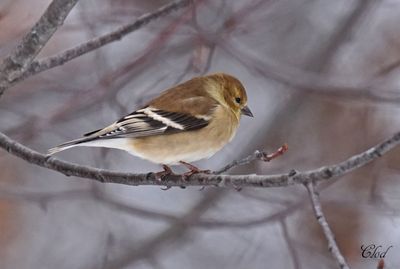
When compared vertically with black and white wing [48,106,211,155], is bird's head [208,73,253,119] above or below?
above

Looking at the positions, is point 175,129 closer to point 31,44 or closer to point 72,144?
point 72,144

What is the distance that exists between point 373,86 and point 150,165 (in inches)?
77.4

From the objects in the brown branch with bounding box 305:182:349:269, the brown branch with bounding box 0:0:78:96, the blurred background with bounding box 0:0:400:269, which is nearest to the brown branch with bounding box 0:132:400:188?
the brown branch with bounding box 305:182:349:269

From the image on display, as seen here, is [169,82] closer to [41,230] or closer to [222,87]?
[222,87]

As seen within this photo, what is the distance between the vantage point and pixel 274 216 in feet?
10.5

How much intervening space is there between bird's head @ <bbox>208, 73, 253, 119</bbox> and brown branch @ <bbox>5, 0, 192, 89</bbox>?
134 cm

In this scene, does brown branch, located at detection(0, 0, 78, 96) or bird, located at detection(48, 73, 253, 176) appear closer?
brown branch, located at detection(0, 0, 78, 96)

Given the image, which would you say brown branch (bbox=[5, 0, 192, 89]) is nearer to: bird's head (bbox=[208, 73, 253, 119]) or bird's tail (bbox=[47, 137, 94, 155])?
bird's tail (bbox=[47, 137, 94, 155])

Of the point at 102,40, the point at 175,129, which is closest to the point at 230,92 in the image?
the point at 175,129

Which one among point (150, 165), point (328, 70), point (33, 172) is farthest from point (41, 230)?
point (328, 70)

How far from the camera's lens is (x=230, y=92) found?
3.30 metres

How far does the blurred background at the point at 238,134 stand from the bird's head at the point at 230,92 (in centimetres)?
12

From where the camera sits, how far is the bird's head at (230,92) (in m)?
3.27

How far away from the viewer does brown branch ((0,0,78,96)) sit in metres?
1.84
